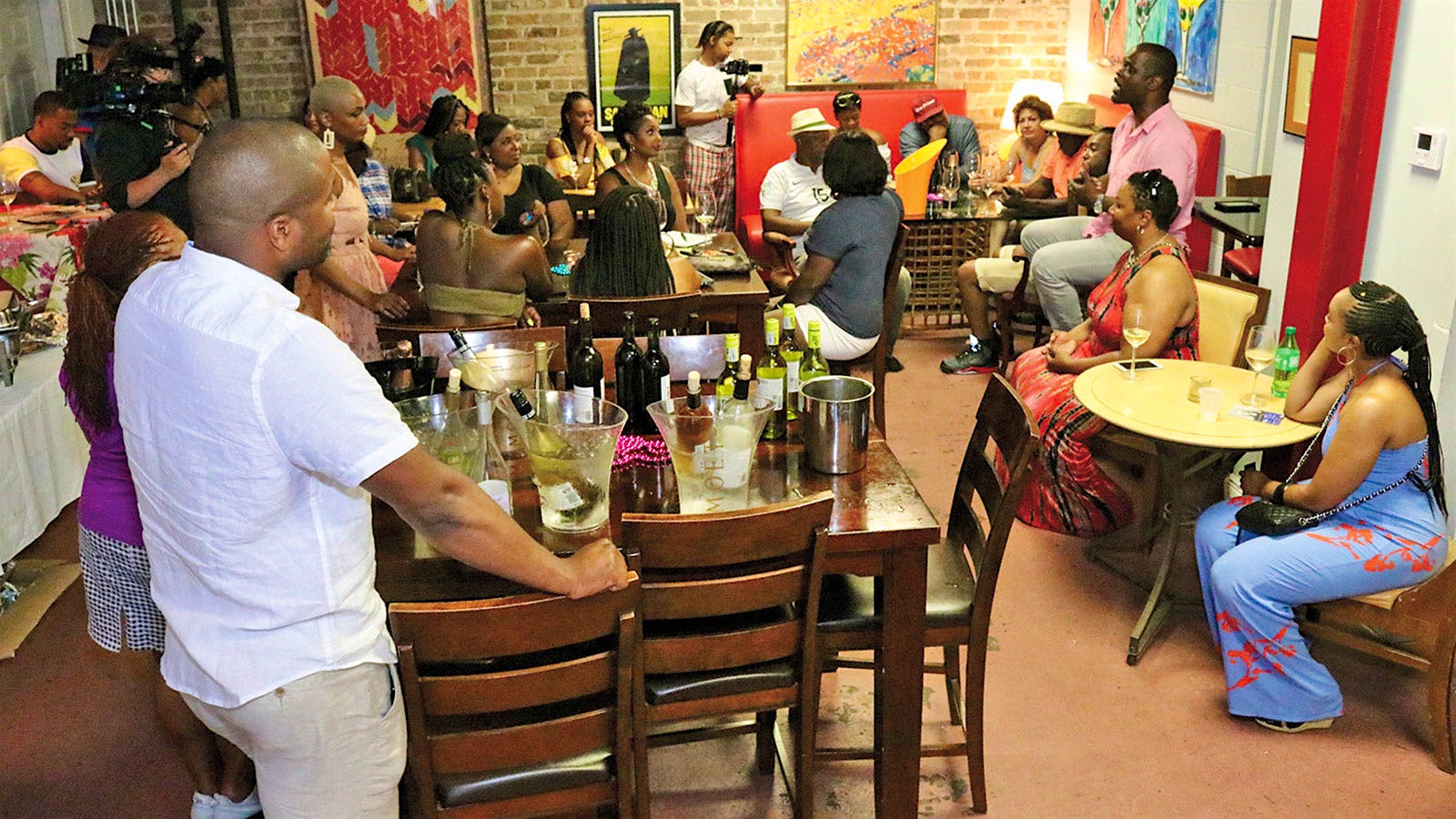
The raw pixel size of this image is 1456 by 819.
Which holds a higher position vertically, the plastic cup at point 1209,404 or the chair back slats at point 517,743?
the plastic cup at point 1209,404

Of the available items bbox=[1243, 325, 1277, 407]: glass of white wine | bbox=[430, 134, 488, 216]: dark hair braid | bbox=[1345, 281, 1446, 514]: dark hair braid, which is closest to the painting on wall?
bbox=[1243, 325, 1277, 407]: glass of white wine

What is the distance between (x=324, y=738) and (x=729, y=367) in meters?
1.33

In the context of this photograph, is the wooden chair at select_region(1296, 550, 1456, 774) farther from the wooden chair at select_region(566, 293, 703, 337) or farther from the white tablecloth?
the white tablecloth

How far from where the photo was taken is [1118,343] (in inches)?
175

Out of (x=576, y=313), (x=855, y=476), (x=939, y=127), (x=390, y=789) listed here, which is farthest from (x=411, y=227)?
(x=390, y=789)

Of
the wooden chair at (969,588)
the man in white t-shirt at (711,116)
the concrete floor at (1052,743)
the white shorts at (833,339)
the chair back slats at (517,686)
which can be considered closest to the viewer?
the chair back slats at (517,686)

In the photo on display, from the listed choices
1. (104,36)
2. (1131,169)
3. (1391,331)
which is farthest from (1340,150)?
(104,36)


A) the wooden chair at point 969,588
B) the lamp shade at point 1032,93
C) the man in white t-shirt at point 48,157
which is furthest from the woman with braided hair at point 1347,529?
the man in white t-shirt at point 48,157

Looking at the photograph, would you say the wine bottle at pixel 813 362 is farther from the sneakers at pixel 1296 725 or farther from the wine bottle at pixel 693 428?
the sneakers at pixel 1296 725

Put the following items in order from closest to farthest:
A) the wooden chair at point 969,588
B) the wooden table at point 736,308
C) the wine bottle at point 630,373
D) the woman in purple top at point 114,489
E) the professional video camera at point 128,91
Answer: the woman in purple top at point 114,489 → the wooden chair at point 969,588 → the wine bottle at point 630,373 → the professional video camera at point 128,91 → the wooden table at point 736,308

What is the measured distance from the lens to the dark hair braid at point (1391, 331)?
3078 millimetres

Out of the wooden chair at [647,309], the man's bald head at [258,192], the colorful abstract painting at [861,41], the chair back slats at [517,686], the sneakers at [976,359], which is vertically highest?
the colorful abstract painting at [861,41]

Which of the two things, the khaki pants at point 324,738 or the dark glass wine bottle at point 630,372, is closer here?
the khaki pants at point 324,738

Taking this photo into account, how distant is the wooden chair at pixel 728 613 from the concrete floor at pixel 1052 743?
596 millimetres
